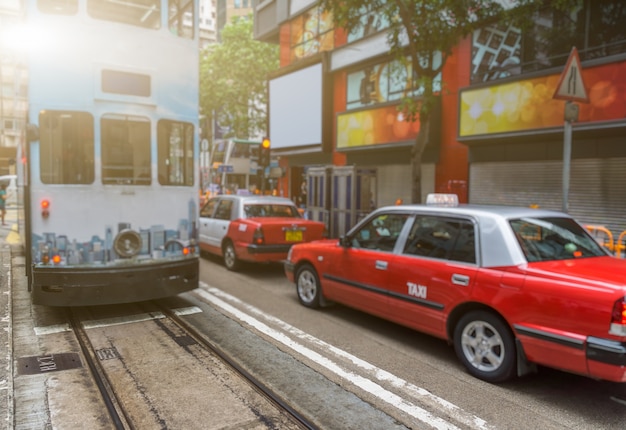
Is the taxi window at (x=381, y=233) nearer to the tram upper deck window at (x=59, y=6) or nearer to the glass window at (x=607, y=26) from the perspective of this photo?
the tram upper deck window at (x=59, y=6)

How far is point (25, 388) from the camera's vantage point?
400 cm

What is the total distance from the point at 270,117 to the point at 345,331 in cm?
1827

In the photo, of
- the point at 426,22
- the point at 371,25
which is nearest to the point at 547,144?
the point at 426,22

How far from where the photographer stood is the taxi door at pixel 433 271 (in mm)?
4547

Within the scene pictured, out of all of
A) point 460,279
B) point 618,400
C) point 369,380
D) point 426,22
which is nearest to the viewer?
point 618,400

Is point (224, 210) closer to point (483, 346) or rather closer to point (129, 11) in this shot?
point (129, 11)

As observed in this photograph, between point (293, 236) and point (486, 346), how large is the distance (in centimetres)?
531

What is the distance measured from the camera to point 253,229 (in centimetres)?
898

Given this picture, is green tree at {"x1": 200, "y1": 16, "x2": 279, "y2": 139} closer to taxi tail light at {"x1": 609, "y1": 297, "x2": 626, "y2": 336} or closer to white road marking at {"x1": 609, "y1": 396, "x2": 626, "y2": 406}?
A: white road marking at {"x1": 609, "y1": 396, "x2": 626, "y2": 406}

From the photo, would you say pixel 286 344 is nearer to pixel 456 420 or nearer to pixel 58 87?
pixel 456 420

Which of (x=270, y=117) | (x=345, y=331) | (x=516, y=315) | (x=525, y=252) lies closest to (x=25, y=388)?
(x=345, y=331)

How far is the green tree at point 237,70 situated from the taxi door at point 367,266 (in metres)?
26.4

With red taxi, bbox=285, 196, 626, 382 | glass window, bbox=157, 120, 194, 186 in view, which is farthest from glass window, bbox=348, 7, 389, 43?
red taxi, bbox=285, 196, 626, 382

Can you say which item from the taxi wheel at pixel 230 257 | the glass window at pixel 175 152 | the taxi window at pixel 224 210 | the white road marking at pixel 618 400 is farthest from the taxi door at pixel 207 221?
the white road marking at pixel 618 400
